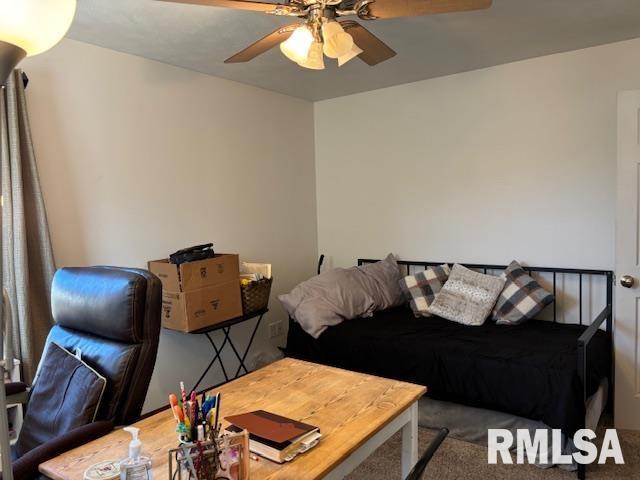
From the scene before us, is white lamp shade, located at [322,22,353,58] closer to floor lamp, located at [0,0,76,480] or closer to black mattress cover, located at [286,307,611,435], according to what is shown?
floor lamp, located at [0,0,76,480]

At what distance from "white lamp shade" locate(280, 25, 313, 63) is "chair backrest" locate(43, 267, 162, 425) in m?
0.96

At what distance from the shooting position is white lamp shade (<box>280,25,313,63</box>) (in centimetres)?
167

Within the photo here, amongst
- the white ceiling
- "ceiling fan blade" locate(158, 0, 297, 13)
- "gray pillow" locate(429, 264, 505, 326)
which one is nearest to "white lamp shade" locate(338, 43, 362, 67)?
"ceiling fan blade" locate(158, 0, 297, 13)

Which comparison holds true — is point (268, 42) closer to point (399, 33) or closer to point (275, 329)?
point (399, 33)

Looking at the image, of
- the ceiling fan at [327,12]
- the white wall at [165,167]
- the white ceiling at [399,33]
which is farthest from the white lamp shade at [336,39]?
the white wall at [165,167]

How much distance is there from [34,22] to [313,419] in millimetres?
1134

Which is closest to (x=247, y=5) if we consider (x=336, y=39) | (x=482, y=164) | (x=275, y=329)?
(x=336, y=39)

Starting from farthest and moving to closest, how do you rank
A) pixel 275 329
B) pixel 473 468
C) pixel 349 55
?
pixel 275 329
pixel 473 468
pixel 349 55

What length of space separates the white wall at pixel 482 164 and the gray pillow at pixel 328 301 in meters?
0.70

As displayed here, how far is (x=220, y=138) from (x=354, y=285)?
1450mm

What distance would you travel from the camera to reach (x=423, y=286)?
3.41m

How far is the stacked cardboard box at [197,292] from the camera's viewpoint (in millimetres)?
2617

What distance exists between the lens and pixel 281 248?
3939mm

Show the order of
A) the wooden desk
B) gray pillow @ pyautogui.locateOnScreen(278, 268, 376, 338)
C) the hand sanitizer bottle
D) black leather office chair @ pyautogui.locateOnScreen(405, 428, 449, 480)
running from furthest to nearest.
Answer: gray pillow @ pyautogui.locateOnScreen(278, 268, 376, 338)
the wooden desk
the hand sanitizer bottle
black leather office chair @ pyautogui.locateOnScreen(405, 428, 449, 480)
